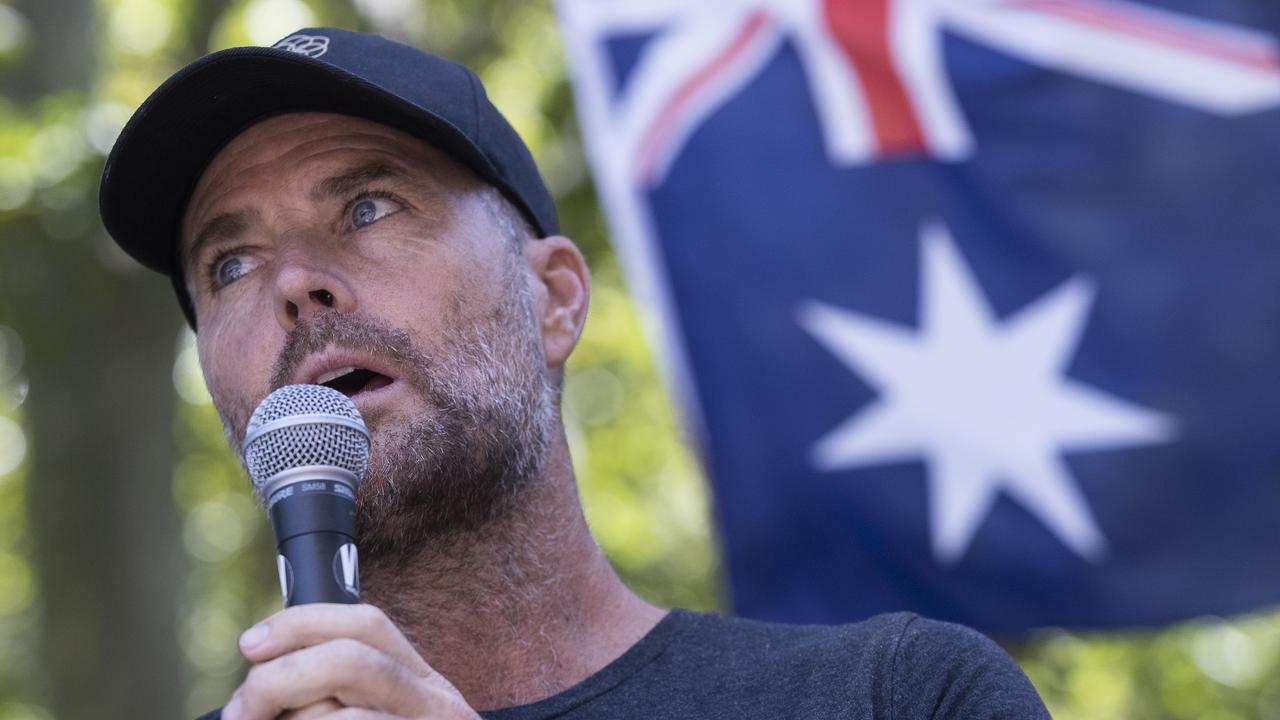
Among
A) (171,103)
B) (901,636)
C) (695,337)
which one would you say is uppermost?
(695,337)

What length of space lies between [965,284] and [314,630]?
403cm

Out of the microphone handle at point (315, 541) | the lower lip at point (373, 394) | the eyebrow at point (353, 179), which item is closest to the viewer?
the microphone handle at point (315, 541)

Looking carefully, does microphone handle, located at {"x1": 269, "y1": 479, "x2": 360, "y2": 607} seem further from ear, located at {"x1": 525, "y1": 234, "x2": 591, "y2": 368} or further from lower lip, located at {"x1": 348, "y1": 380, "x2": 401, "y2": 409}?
ear, located at {"x1": 525, "y1": 234, "x2": 591, "y2": 368}

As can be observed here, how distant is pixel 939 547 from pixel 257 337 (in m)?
3.09

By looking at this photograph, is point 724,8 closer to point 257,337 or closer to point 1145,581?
point 1145,581

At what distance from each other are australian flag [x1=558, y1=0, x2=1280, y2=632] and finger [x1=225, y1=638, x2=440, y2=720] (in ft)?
11.8

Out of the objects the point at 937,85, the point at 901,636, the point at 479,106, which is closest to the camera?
the point at 901,636

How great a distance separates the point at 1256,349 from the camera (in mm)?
5012

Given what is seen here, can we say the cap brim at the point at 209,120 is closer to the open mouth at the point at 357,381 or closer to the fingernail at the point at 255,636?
the open mouth at the point at 357,381

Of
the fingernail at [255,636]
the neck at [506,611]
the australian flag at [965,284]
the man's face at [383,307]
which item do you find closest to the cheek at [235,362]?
the man's face at [383,307]

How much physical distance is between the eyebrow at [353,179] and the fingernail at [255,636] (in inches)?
45.3

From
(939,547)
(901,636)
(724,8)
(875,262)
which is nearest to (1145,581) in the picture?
(939,547)

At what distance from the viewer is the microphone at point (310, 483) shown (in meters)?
1.54

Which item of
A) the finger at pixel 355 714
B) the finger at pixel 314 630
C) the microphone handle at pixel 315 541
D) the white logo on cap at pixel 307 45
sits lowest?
the finger at pixel 355 714
